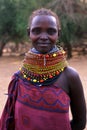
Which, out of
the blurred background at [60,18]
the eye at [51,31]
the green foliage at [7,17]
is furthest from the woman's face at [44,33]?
the green foliage at [7,17]

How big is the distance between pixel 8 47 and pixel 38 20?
18.6 m

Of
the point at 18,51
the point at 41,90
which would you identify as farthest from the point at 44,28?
the point at 18,51

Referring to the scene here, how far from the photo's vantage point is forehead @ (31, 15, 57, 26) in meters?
1.75

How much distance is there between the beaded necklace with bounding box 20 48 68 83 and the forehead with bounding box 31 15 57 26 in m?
0.15

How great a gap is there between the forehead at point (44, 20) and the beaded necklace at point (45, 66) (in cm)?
15

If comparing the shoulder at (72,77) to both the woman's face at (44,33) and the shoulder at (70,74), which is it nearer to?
the shoulder at (70,74)

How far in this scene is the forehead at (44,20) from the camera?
1.75 m

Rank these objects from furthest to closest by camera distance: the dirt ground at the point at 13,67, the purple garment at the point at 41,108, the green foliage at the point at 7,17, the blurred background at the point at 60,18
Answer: the green foliage at the point at 7,17 < the blurred background at the point at 60,18 < the dirt ground at the point at 13,67 < the purple garment at the point at 41,108

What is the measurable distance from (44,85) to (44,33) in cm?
26

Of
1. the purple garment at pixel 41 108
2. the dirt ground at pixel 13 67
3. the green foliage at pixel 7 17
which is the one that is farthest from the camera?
the green foliage at pixel 7 17

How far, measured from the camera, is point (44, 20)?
1.75m

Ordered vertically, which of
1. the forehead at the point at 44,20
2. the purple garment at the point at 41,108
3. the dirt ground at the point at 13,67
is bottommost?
the dirt ground at the point at 13,67

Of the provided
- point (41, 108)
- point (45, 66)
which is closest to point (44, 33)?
point (45, 66)

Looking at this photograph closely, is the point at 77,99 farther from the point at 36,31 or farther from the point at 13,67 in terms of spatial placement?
the point at 13,67
